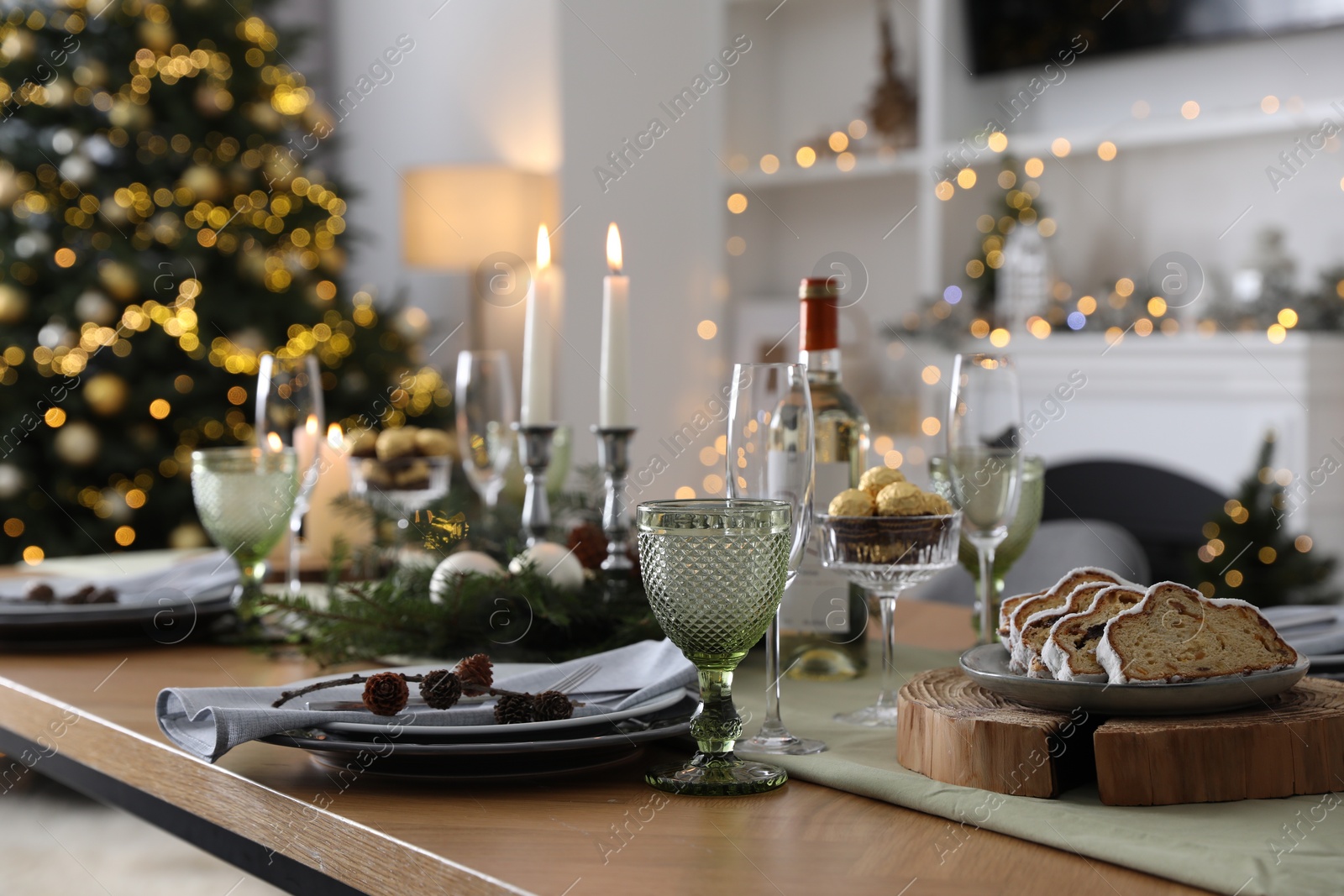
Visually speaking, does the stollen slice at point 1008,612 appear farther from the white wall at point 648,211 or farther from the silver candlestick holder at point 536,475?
the white wall at point 648,211

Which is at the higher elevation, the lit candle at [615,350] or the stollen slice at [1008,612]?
the lit candle at [615,350]

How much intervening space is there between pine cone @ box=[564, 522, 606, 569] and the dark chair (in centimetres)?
229

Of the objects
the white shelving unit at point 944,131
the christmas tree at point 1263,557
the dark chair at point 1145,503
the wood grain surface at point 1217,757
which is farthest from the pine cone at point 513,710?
the white shelving unit at point 944,131

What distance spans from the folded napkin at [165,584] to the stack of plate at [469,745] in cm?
58

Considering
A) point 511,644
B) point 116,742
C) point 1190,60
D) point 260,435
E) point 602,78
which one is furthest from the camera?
point 602,78

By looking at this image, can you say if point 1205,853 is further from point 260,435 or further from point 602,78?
point 602,78

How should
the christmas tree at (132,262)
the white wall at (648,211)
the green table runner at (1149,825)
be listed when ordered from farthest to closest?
1. the white wall at (648,211)
2. the christmas tree at (132,262)
3. the green table runner at (1149,825)

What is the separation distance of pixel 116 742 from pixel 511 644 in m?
0.29

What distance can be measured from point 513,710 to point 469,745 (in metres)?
0.04

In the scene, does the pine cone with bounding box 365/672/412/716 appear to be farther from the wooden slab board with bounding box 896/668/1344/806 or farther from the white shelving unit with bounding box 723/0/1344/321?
the white shelving unit with bounding box 723/0/1344/321

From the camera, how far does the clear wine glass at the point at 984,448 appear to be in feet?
3.05

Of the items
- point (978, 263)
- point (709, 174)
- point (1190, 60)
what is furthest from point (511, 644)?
point (709, 174)

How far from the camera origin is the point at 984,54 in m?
3.74

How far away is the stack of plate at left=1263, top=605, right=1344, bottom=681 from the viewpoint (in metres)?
0.89
